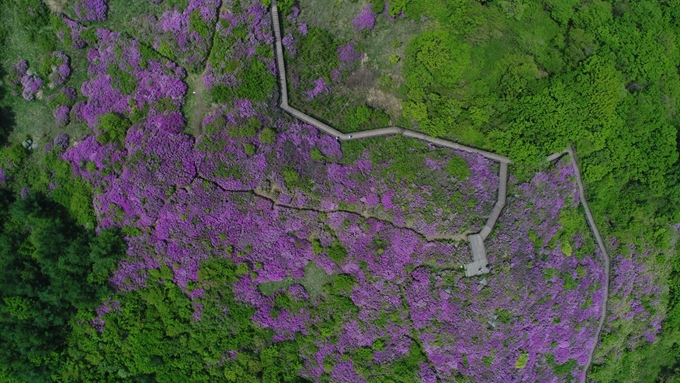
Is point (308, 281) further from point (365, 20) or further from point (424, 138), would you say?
point (365, 20)

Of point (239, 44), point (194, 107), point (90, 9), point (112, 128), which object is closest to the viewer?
point (112, 128)

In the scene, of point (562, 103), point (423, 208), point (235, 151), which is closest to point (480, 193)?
point (423, 208)

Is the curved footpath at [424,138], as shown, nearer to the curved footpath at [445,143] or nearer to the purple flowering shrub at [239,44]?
the curved footpath at [445,143]

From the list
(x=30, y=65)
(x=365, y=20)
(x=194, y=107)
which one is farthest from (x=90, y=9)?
(x=365, y=20)

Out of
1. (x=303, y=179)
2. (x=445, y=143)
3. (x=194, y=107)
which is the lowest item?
(x=303, y=179)

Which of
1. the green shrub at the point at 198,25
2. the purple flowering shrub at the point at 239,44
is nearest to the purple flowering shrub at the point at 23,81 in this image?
the green shrub at the point at 198,25

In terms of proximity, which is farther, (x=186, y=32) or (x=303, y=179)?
(x=186, y=32)

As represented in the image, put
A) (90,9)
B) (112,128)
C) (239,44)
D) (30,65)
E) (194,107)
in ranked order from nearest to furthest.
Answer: (112,128), (90,9), (239,44), (30,65), (194,107)
